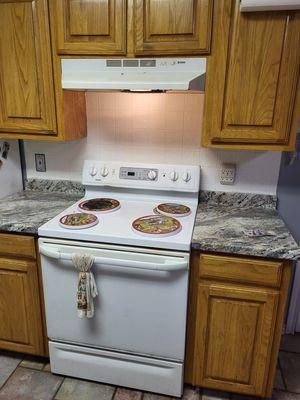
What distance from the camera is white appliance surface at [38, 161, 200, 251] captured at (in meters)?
1.49

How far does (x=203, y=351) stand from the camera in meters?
1.58

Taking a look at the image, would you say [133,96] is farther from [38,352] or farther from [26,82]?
[38,352]

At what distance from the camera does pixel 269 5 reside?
130 cm

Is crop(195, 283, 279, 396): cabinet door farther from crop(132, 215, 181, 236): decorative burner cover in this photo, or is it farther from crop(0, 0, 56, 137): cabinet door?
crop(0, 0, 56, 137): cabinet door

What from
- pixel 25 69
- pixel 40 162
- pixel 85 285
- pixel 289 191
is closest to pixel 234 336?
pixel 85 285

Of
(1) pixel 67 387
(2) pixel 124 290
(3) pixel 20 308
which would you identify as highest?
(2) pixel 124 290

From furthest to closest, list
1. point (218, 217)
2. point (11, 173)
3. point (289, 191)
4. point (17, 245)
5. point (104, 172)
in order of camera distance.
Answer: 1. point (11, 173)
2. point (104, 172)
3. point (289, 191)
4. point (218, 217)
5. point (17, 245)

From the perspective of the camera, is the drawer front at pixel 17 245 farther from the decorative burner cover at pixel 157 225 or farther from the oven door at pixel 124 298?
the decorative burner cover at pixel 157 225

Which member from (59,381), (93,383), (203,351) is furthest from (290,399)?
(59,381)

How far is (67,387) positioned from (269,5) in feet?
6.80

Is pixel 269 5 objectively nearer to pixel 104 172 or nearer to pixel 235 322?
pixel 104 172

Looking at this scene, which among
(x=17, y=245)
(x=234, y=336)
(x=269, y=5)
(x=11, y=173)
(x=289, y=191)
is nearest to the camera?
(x=269, y=5)

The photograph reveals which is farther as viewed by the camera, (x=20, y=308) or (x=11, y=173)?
(x=11, y=173)

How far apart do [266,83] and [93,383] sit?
177cm
